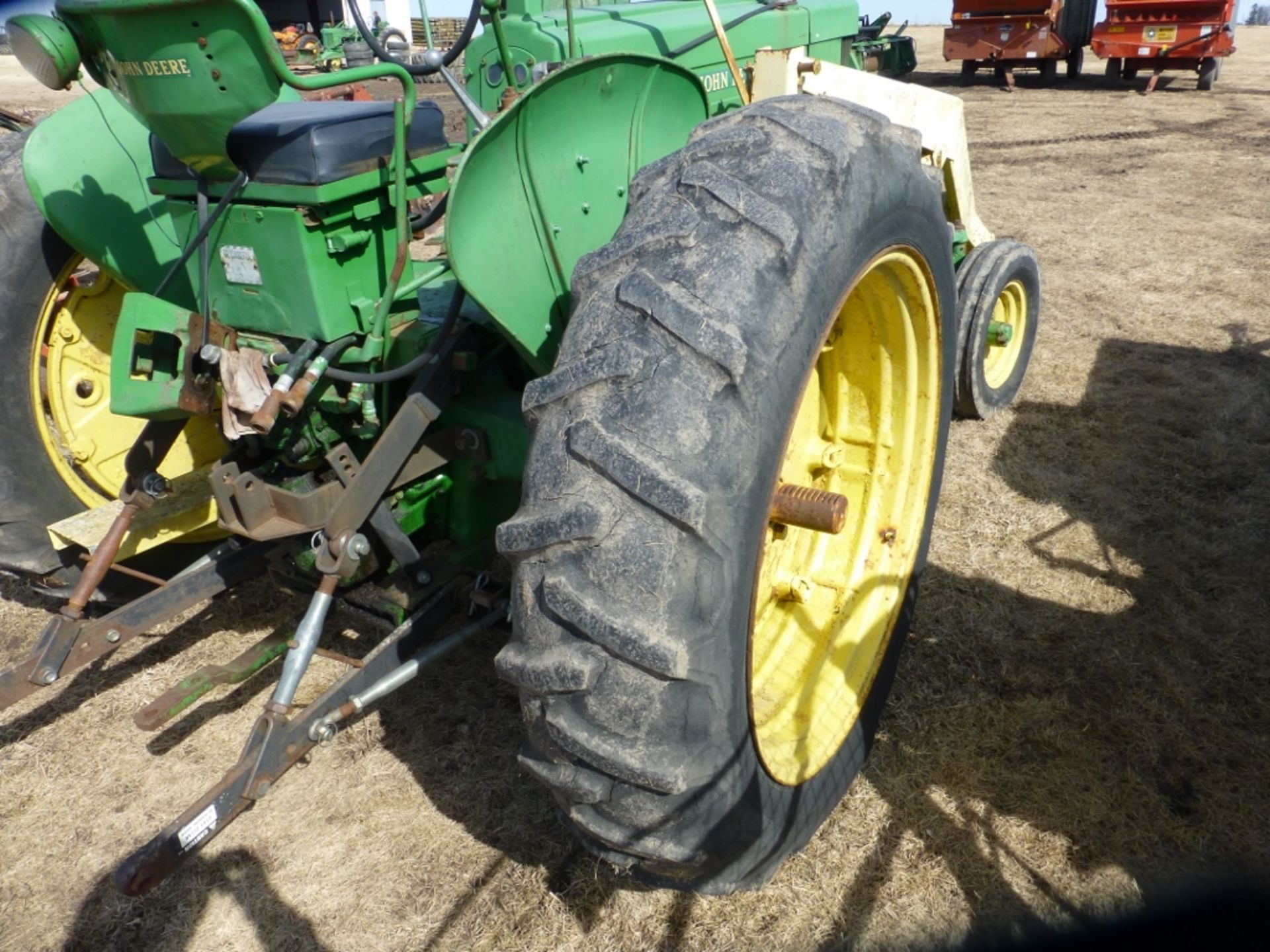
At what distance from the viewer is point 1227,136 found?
9727mm

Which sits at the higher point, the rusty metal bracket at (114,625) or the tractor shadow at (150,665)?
the rusty metal bracket at (114,625)

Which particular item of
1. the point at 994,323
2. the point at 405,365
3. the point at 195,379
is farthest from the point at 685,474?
the point at 994,323

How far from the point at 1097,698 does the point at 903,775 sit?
1.93ft

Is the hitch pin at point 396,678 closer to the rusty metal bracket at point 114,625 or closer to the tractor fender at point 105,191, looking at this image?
the rusty metal bracket at point 114,625

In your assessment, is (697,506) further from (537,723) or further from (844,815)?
(844,815)

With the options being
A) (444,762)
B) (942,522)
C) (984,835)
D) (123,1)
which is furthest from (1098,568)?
(123,1)

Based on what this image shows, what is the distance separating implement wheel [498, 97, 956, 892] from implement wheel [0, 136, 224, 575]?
1.76m

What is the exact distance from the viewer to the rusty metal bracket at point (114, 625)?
218 cm

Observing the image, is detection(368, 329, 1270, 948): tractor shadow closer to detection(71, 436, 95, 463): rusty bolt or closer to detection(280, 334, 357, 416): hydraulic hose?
detection(280, 334, 357, 416): hydraulic hose

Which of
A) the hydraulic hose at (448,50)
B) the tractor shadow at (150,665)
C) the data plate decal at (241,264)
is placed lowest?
the tractor shadow at (150,665)

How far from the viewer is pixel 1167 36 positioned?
12.6 meters

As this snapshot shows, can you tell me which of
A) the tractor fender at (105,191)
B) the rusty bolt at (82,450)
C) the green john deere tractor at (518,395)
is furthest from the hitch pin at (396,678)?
the rusty bolt at (82,450)

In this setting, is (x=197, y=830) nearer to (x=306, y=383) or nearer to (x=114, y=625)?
(x=114, y=625)

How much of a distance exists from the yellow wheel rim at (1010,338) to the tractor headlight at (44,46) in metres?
3.20
